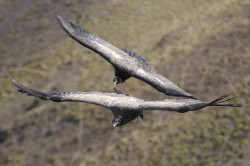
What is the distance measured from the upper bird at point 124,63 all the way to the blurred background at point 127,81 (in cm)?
845

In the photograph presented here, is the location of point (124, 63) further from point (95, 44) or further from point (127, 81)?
point (127, 81)

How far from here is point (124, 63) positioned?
57.4 ft

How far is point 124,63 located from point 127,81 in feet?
37.3

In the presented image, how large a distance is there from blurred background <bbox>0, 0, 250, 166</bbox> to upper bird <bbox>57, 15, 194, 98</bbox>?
845 cm

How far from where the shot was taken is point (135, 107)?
13859mm

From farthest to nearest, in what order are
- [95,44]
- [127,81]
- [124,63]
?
[127,81]
[95,44]
[124,63]

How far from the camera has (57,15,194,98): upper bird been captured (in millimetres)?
16141

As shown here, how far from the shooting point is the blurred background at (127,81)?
78.7 feet

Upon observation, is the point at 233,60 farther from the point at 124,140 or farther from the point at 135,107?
the point at 135,107

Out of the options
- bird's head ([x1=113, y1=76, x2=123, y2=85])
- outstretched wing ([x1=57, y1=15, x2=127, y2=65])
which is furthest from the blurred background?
outstretched wing ([x1=57, y1=15, x2=127, y2=65])

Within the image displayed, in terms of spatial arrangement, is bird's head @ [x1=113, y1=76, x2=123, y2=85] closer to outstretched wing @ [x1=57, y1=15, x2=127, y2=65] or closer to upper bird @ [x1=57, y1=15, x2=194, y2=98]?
upper bird @ [x1=57, y1=15, x2=194, y2=98]

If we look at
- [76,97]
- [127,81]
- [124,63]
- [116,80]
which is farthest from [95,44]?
[127,81]

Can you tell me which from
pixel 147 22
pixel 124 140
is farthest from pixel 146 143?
pixel 147 22

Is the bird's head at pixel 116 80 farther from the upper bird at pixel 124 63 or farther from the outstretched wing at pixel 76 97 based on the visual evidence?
the outstretched wing at pixel 76 97
